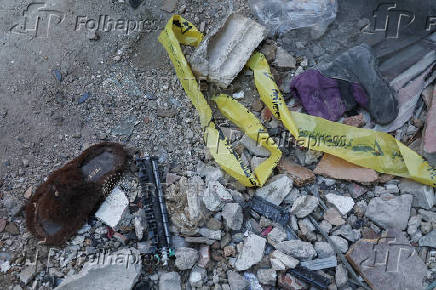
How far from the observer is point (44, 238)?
2.75 m

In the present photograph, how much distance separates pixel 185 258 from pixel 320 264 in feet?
2.86

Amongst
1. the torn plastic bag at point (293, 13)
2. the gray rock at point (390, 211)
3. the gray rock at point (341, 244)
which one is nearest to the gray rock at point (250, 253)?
the gray rock at point (341, 244)

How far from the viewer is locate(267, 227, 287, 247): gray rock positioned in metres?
2.79

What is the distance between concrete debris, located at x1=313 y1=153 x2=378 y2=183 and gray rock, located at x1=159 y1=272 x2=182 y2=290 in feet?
4.01

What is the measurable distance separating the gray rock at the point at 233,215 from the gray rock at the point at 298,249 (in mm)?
295

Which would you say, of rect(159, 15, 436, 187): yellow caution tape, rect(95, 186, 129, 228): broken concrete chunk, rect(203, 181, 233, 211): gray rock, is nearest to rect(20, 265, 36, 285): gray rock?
rect(95, 186, 129, 228): broken concrete chunk

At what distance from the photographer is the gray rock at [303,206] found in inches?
114

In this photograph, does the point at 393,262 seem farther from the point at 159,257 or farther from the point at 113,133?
the point at 113,133

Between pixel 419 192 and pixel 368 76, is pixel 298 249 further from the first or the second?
pixel 368 76

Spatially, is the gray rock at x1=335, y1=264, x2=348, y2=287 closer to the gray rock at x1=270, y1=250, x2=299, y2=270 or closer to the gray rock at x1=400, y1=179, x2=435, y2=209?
the gray rock at x1=270, y1=250, x2=299, y2=270

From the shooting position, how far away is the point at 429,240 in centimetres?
287

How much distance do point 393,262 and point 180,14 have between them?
255 centimetres

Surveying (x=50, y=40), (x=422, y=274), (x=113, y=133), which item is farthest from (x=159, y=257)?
(x=50, y=40)

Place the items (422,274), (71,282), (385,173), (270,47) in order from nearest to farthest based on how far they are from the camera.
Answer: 1. (71,282)
2. (422,274)
3. (385,173)
4. (270,47)
